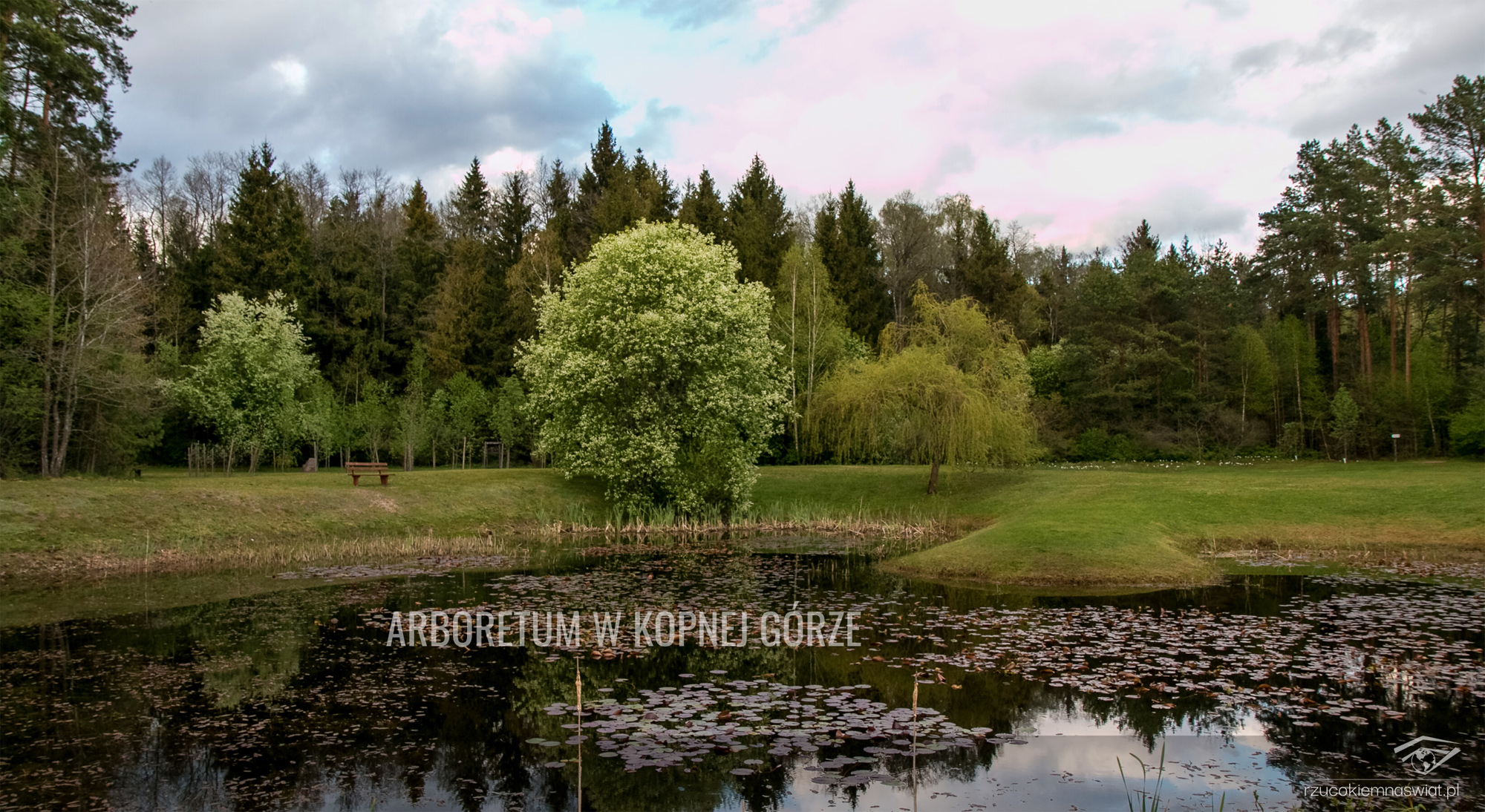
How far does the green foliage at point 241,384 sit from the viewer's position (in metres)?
47.6

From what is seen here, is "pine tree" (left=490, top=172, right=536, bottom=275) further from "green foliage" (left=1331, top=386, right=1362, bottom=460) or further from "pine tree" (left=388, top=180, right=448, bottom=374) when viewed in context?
"green foliage" (left=1331, top=386, right=1362, bottom=460)

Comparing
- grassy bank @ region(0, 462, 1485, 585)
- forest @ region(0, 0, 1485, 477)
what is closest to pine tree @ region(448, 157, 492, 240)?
forest @ region(0, 0, 1485, 477)

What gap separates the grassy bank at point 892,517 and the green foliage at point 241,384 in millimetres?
5404

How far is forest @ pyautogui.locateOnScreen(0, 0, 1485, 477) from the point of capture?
169ft

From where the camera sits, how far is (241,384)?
159 ft

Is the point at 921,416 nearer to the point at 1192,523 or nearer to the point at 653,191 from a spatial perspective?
the point at 1192,523

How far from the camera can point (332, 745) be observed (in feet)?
35.7

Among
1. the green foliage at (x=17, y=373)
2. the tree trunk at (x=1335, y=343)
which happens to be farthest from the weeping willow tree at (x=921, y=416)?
the tree trunk at (x=1335, y=343)

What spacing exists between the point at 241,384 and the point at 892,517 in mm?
34410

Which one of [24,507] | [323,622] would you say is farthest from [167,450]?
[323,622]

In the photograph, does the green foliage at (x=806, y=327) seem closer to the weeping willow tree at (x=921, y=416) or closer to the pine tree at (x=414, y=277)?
the weeping willow tree at (x=921, y=416)

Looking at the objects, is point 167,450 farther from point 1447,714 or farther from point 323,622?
point 1447,714

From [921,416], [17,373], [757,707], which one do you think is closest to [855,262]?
[921,416]

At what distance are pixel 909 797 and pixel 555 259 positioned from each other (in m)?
54.4
